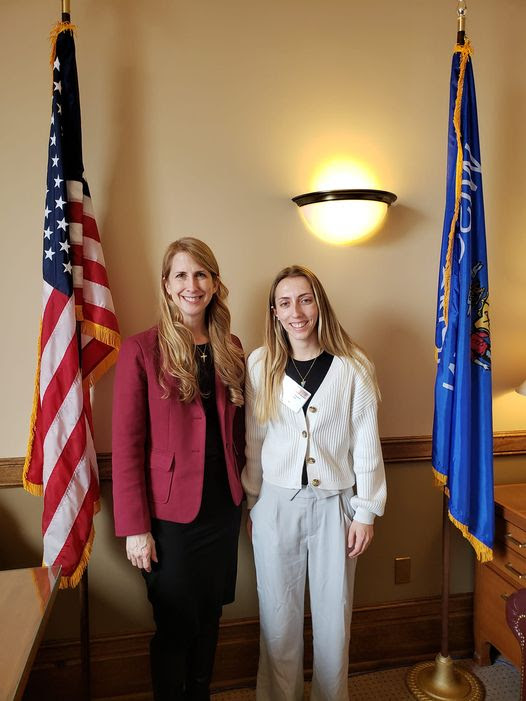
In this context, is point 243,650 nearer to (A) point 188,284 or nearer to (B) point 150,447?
(B) point 150,447

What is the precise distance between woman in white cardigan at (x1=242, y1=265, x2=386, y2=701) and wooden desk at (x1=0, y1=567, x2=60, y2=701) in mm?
750

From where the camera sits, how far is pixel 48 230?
1.97 metres

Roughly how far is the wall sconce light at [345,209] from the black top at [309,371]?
1.84 feet

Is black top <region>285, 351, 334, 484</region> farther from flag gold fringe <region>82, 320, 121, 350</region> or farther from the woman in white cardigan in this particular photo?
flag gold fringe <region>82, 320, 121, 350</region>

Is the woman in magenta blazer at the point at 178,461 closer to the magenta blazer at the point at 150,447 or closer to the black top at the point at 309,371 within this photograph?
the magenta blazer at the point at 150,447

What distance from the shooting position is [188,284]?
1.84m

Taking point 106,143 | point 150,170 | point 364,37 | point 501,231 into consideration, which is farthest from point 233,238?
point 501,231

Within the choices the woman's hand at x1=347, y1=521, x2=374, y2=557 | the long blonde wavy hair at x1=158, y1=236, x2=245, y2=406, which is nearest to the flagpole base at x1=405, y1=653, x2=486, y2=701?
the woman's hand at x1=347, y1=521, x2=374, y2=557

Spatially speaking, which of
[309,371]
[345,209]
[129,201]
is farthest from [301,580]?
[129,201]

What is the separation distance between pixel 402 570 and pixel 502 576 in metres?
0.40

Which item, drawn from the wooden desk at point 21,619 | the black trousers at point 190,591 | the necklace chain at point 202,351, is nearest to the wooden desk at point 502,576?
the black trousers at point 190,591

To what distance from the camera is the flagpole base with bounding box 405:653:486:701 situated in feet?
7.50

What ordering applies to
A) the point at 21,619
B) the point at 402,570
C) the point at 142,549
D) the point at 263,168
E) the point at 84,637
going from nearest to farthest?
1. the point at 21,619
2. the point at 142,549
3. the point at 84,637
4. the point at 263,168
5. the point at 402,570

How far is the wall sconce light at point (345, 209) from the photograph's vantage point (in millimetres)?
2166
